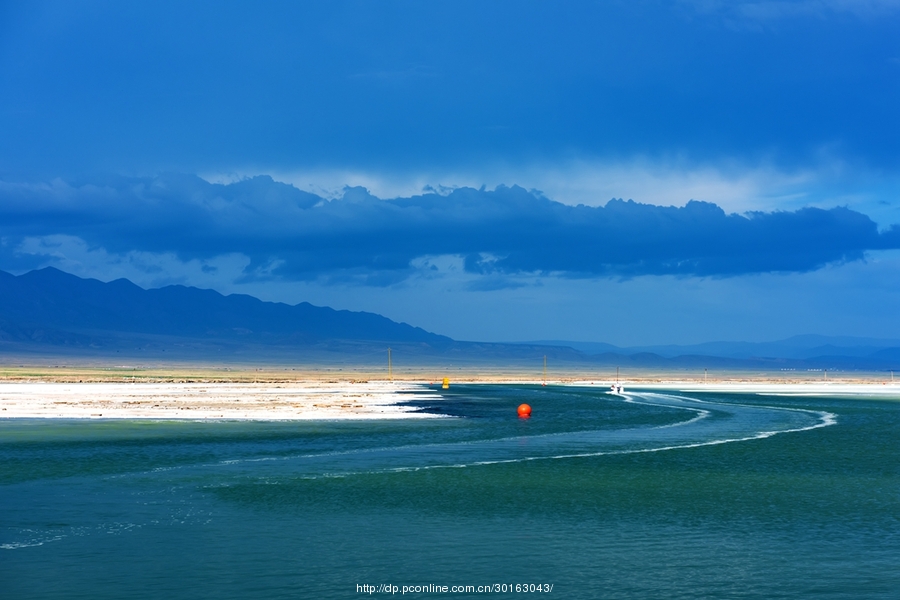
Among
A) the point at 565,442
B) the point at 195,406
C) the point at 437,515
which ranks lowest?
the point at 437,515

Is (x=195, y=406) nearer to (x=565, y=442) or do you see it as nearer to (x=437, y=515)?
(x=565, y=442)

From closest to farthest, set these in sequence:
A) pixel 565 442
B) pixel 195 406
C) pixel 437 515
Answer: pixel 437 515 < pixel 565 442 < pixel 195 406

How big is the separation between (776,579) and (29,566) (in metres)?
17.0

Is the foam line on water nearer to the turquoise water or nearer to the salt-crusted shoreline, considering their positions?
the turquoise water

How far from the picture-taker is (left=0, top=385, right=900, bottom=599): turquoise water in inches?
908

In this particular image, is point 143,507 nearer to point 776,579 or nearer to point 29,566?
point 29,566

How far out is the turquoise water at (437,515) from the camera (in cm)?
2306

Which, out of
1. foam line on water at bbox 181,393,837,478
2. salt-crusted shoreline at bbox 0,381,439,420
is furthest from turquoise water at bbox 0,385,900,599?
salt-crusted shoreline at bbox 0,381,439,420

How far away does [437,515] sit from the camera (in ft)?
101

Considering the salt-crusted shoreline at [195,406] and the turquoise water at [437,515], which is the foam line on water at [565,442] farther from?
the salt-crusted shoreline at [195,406]

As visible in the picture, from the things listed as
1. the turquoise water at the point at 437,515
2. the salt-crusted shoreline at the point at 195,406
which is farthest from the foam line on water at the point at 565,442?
the salt-crusted shoreline at the point at 195,406

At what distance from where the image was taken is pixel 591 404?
10006cm

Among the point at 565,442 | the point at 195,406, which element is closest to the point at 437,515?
the point at 565,442

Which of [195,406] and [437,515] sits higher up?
[195,406]
